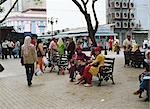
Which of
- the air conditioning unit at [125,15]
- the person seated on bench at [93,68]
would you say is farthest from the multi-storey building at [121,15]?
the person seated on bench at [93,68]

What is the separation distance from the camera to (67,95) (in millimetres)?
11641

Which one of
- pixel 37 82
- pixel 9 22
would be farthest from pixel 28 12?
pixel 37 82

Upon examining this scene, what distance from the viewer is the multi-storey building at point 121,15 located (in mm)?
82688

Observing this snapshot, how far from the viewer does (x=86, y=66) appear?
13.8 m

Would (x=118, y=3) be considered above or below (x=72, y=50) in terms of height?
above

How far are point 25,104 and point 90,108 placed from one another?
1864mm

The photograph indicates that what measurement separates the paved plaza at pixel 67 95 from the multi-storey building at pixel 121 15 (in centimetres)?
6768

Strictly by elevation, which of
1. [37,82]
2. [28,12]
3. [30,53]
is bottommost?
[37,82]

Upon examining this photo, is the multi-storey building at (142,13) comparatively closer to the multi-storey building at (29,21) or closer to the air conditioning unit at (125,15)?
the air conditioning unit at (125,15)

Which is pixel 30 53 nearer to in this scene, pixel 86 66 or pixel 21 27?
pixel 86 66

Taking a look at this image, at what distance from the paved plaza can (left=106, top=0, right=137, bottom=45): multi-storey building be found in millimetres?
67679

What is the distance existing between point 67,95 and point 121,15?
72.9 meters

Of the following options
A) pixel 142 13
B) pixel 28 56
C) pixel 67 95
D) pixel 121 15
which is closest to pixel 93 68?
pixel 67 95

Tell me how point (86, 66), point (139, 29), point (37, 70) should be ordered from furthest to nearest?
point (139, 29) < point (37, 70) < point (86, 66)
